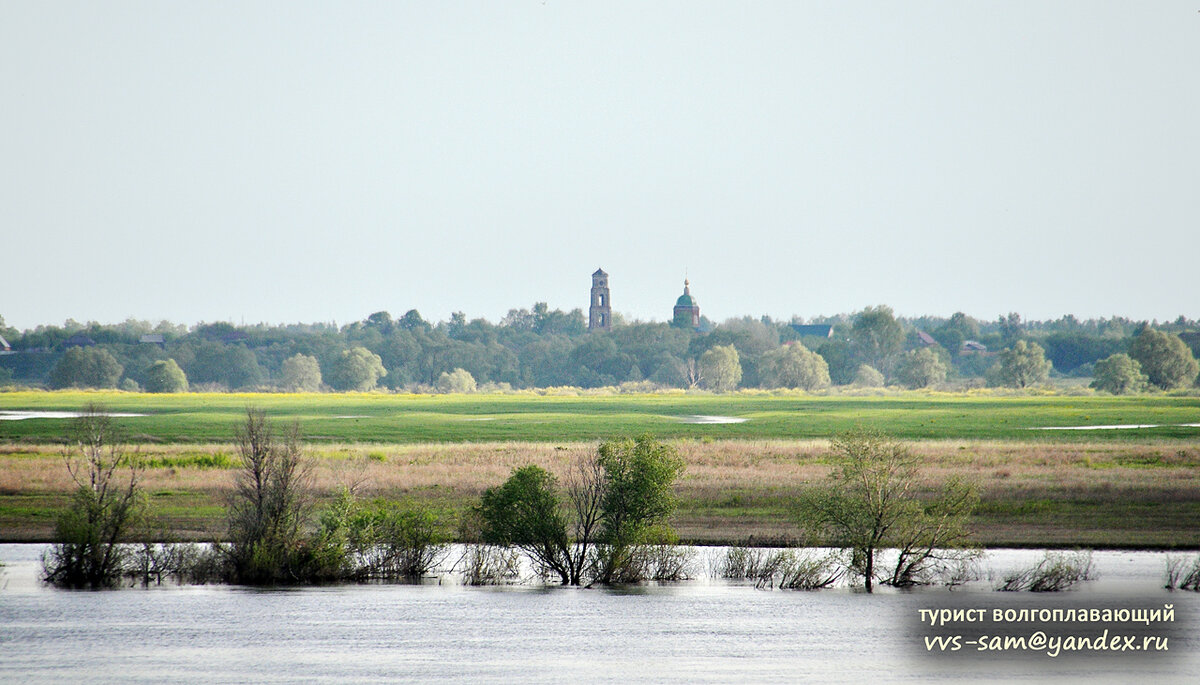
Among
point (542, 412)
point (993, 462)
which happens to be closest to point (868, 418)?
point (542, 412)

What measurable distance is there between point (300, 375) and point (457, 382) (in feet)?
79.5

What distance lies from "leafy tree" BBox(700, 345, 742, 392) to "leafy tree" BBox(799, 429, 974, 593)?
481 ft

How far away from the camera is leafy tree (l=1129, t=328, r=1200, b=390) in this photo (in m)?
157

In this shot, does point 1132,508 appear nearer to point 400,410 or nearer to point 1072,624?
point 1072,624

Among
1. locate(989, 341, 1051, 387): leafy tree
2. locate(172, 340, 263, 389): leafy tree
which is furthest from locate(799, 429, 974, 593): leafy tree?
locate(172, 340, 263, 389): leafy tree

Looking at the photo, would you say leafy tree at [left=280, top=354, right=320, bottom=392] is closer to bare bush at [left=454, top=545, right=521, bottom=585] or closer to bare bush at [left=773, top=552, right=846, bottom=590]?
bare bush at [left=454, top=545, right=521, bottom=585]

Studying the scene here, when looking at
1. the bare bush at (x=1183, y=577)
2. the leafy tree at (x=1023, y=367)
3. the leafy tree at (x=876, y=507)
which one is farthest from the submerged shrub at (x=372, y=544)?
the leafy tree at (x=1023, y=367)

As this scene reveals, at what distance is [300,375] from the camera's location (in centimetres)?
18700

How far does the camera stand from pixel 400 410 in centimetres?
11794

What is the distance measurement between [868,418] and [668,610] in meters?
71.5

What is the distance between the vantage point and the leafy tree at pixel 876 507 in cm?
3559

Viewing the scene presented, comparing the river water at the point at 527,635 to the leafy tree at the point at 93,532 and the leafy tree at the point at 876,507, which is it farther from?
the leafy tree at the point at 876,507

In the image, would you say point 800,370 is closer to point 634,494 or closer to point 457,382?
point 457,382

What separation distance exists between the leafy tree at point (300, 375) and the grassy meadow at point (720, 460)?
219 ft
